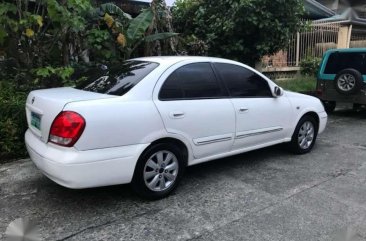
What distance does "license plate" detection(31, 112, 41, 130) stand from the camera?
3.75 metres

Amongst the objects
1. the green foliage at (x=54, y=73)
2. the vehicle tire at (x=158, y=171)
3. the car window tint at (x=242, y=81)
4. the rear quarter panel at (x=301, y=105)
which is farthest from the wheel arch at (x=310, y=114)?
the green foliage at (x=54, y=73)

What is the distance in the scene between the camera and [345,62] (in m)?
8.67

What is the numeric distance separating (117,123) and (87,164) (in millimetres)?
472

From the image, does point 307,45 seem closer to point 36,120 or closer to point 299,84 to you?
point 299,84

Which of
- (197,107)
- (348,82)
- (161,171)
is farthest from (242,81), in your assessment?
(348,82)

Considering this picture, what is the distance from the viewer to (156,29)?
8.41 meters

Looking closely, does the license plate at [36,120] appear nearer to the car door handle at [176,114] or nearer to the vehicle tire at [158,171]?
the vehicle tire at [158,171]

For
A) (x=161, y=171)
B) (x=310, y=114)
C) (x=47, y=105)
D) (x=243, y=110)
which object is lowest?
(x=161, y=171)

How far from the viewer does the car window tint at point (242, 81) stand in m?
4.66

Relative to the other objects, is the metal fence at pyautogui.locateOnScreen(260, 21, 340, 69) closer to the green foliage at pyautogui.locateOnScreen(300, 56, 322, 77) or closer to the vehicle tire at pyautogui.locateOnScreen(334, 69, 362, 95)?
the green foliage at pyautogui.locateOnScreen(300, 56, 322, 77)

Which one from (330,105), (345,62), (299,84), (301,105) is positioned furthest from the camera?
(299,84)

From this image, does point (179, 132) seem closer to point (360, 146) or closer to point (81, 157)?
point (81, 157)

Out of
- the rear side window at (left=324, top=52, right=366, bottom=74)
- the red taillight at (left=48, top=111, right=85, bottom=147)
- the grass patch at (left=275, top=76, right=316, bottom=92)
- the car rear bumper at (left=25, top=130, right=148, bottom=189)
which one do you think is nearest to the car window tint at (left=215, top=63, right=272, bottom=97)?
the car rear bumper at (left=25, top=130, right=148, bottom=189)

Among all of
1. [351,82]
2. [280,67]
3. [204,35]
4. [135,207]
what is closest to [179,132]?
[135,207]
